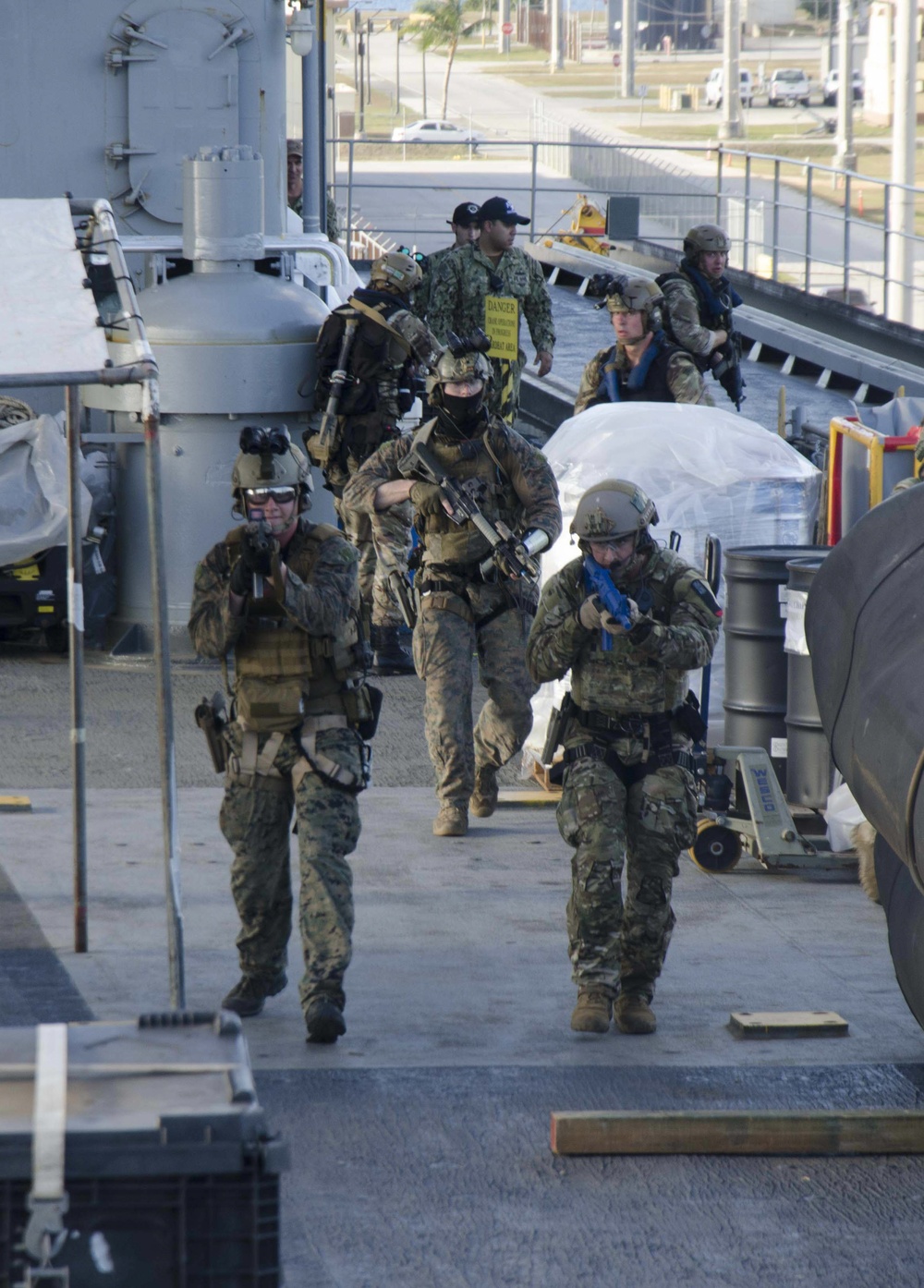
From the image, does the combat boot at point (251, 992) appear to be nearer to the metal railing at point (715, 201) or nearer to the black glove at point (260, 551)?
the black glove at point (260, 551)

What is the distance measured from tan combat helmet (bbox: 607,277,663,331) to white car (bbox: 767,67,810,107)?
6252cm

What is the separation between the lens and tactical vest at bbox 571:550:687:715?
20.1 feet

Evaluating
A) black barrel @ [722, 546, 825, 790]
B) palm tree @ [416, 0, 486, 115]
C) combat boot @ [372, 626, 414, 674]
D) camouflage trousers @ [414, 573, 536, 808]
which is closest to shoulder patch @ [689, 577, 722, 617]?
camouflage trousers @ [414, 573, 536, 808]

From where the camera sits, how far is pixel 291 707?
593cm

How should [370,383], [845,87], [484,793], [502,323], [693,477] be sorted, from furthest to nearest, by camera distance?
[845,87] → [502,323] → [370,383] → [693,477] → [484,793]

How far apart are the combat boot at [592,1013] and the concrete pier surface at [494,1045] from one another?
0.15ft

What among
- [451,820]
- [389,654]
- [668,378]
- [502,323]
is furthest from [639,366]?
[451,820]

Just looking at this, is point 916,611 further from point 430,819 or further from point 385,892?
point 430,819

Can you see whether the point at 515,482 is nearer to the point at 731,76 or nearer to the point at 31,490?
the point at 31,490

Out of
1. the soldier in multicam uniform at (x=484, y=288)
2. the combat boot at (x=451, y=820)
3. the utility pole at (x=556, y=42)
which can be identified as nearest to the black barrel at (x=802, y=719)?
the combat boot at (x=451, y=820)

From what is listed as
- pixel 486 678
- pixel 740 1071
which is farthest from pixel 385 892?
pixel 740 1071

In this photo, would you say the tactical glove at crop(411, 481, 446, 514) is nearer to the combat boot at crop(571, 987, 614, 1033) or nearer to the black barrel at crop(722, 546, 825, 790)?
the black barrel at crop(722, 546, 825, 790)

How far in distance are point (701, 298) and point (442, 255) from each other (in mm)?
1662

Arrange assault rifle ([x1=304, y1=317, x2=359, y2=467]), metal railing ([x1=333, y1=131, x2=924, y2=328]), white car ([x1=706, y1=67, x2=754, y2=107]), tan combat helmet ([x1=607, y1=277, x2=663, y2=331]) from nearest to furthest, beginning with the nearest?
tan combat helmet ([x1=607, y1=277, x2=663, y2=331])
assault rifle ([x1=304, y1=317, x2=359, y2=467])
metal railing ([x1=333, y1=131, x2=924, y2=328])
white car ([x1=706, y1=67, x2=754, y2=107])
